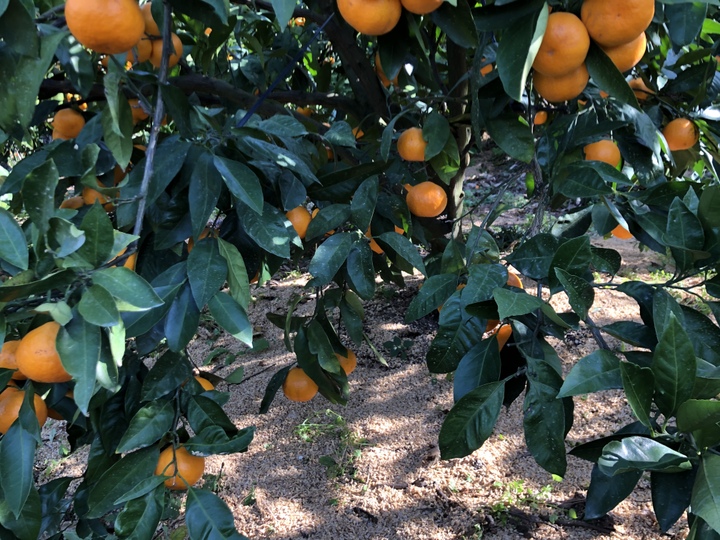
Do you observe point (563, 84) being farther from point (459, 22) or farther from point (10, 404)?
point (10, 404)

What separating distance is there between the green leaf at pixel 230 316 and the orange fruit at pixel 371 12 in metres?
0.44

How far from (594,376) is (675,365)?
93 millimetres

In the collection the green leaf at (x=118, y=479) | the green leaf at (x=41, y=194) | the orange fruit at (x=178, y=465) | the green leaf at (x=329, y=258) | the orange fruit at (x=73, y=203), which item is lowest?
the orange fruit at (x=178, y=465)

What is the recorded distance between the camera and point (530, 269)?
94cm

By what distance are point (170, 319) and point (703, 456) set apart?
731 millimetres

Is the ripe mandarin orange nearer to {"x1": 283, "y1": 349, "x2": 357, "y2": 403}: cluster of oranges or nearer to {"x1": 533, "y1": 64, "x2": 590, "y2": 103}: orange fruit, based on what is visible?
{"x1": 283, "y1": 349, "x2": 357, "y2": 403}: cluster of oranges

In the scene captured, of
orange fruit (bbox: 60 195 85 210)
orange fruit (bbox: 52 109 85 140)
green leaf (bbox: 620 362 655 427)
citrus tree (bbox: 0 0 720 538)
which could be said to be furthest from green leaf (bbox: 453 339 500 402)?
orange fruit (bbox: 52 109 85 140)

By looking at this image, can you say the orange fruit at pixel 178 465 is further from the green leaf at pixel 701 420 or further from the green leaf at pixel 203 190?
the green leaf at pixel 701 420

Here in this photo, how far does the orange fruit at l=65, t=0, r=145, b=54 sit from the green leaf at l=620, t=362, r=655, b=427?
0.75m

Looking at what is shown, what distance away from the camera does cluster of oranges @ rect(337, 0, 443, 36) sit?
0.73 m

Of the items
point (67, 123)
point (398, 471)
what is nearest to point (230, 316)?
point (67, 123)

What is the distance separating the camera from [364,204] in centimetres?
108

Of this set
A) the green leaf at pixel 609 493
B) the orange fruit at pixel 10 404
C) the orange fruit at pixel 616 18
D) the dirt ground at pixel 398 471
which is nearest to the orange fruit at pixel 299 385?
the dirt ground at pixel 398 471

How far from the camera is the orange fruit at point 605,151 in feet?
3.41
